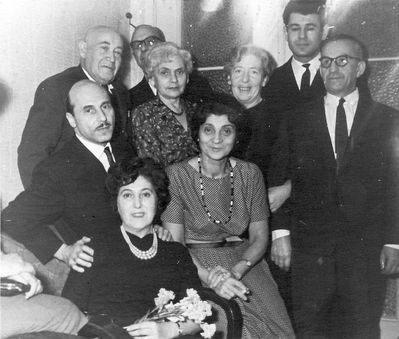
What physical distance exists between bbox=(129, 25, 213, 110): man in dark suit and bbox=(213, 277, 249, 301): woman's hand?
1.00 m

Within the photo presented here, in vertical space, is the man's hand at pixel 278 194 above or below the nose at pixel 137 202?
below

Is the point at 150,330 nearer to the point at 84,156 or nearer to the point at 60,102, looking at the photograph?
the point at 84,156

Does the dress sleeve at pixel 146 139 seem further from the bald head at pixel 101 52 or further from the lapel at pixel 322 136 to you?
the lapel at pixel 322 136

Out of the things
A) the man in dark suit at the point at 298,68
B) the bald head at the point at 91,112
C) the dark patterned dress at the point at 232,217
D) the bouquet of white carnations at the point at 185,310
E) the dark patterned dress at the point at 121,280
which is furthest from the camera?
the man in dark suit at the point at 298,68

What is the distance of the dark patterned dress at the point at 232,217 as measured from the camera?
196cm

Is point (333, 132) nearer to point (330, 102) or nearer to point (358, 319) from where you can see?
point (330, 102)

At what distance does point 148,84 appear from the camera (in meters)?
2.44

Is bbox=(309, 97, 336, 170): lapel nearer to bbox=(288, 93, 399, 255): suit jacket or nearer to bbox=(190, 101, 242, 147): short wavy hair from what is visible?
bbox=(288, 93, 399, 255): suit jacket

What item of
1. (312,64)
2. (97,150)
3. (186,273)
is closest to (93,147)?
(97,150)

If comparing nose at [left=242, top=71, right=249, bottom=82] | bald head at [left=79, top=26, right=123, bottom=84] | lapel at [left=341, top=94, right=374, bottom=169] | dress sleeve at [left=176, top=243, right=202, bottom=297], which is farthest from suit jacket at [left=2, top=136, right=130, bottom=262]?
lapel at [left=341, top=94, right=374, bottom=169]

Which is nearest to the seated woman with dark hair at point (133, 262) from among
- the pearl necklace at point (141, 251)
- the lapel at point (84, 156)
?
the pearl necklace at point (141, 251)

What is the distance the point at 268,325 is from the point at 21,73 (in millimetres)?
1471

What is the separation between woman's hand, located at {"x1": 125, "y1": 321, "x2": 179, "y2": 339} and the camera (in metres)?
1.42

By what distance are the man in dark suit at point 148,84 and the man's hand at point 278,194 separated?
588 millimetres
